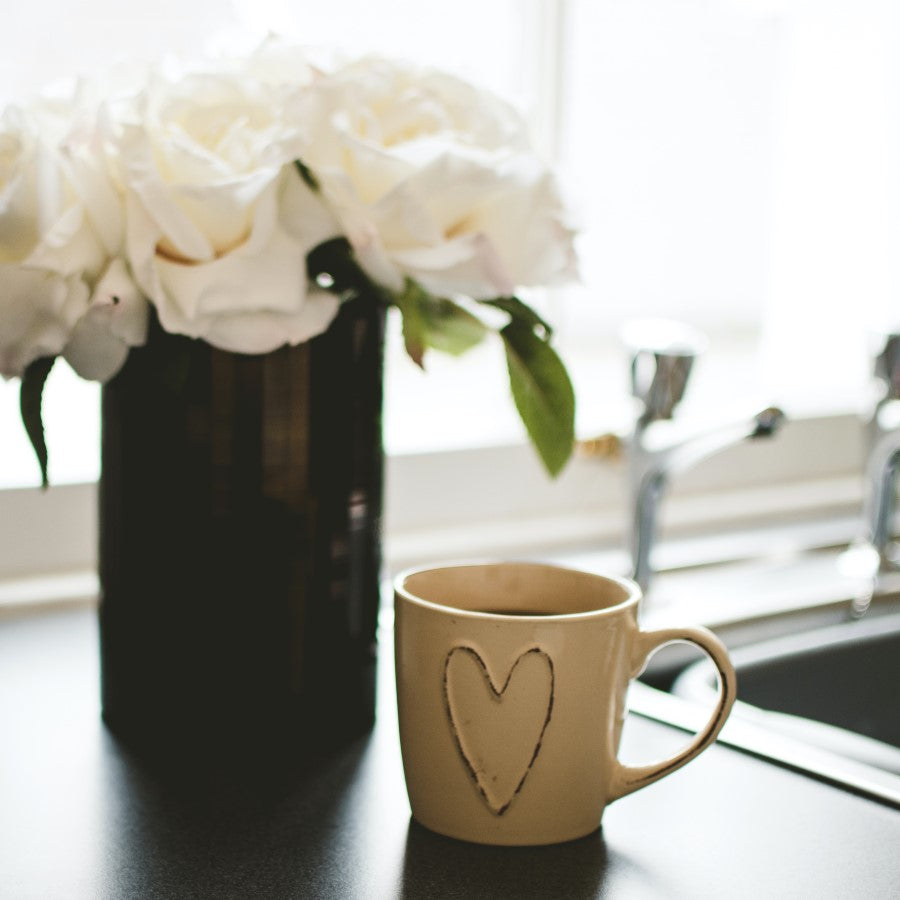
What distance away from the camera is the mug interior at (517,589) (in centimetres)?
64

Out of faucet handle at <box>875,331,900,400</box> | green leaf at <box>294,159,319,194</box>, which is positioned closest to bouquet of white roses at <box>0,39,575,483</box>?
green leaf at <box>294,159,319,194</box>

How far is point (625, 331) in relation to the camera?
117 centimetres

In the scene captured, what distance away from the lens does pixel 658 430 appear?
1.17m

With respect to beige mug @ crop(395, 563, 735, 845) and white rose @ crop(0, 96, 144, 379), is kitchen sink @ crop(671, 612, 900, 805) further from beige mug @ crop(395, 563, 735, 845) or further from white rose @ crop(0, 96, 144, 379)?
white rose @ crop(0, 96, 144, 379)

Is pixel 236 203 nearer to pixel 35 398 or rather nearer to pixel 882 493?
pixel 35 398

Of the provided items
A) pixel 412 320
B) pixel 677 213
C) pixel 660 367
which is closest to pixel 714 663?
pixel 412 320

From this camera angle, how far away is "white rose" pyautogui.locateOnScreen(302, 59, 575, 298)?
22.7 inches

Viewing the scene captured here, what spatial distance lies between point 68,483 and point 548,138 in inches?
22.8

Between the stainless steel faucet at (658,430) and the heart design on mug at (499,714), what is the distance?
1.93 ft

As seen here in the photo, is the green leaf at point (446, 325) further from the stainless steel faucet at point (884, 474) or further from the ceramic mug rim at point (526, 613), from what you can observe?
the stainless steel faucet at point (884, 474)

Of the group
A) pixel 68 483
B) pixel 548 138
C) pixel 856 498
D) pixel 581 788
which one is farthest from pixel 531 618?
pixel 856 498

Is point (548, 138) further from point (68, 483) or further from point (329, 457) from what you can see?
point (329, 457)

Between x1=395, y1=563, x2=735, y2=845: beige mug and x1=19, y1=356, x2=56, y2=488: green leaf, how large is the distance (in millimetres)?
174

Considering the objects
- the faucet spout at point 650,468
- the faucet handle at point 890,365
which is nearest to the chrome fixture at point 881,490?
the faucet handle at point 890,365
